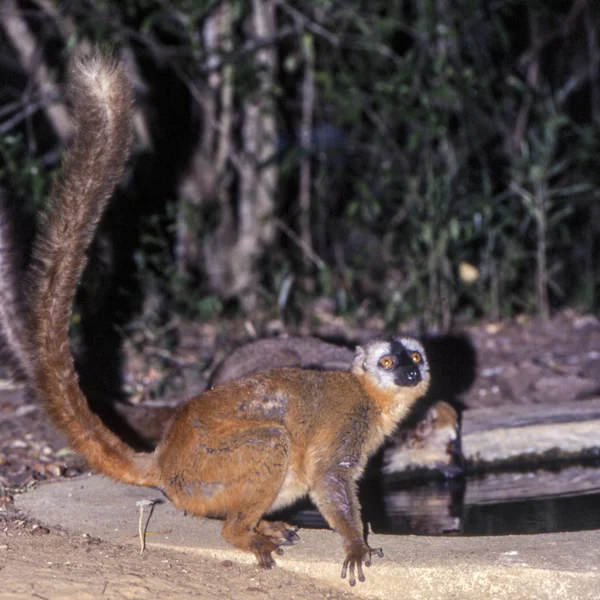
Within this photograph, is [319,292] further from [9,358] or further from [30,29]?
[9,358]

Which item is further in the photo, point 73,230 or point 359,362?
point 359,362

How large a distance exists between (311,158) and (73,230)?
683cm

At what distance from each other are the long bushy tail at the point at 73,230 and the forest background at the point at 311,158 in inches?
137

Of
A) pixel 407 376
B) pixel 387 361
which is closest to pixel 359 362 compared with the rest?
pixel 387 361

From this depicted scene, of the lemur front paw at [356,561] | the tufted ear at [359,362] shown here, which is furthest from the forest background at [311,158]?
the lemur front paw at [356,561]

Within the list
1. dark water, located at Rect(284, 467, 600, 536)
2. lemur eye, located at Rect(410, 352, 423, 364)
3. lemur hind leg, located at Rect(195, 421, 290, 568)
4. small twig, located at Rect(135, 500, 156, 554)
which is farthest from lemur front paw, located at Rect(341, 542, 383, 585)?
lemur eye, located at Rect(410, 352, 423, 364)

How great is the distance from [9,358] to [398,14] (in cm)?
593

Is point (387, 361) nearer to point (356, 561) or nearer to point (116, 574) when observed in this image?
point (356, 561)

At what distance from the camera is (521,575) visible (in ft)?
13.0

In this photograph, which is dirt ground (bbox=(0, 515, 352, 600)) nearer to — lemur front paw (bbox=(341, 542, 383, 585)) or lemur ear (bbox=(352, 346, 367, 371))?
lemur front paw (bbox=(341, 542, 383, 585))

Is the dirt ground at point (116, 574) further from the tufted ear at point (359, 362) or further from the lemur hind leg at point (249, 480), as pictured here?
the tufted ear at point (359, 362)

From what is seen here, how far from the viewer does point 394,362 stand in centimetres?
537

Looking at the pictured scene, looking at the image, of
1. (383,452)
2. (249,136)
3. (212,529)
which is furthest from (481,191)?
(212,529)

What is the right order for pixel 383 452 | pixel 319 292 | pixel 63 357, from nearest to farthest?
pixel 63 357
pixel 383 452
pixel 319 292
